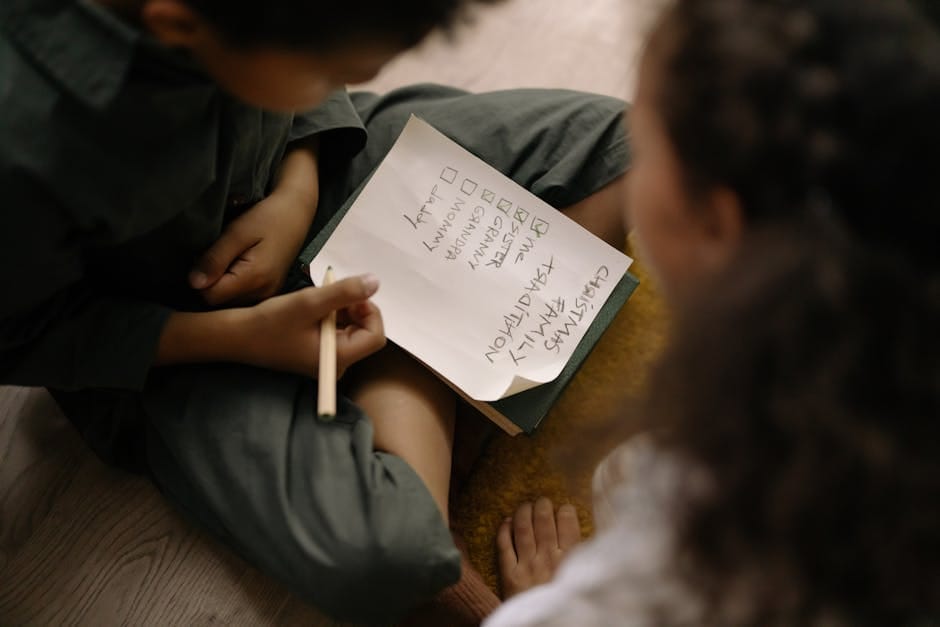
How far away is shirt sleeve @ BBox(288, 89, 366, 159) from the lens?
0.73 meters

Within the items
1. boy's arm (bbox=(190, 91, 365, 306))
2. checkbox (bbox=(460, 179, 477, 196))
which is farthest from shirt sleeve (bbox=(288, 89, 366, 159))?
checkbox (bbox=(460, 179, 477, 196))

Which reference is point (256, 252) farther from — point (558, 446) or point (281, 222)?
point (558, 446)

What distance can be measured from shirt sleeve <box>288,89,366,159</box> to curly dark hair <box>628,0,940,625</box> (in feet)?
1.34

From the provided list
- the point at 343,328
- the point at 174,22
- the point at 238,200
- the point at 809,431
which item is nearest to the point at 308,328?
the point at 343,328

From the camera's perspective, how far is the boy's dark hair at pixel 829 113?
34 cm

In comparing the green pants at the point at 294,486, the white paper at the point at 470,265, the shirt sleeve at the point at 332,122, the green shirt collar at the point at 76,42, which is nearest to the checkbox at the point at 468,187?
the white paper at the point at 470,265

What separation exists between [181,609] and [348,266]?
0.39 meters

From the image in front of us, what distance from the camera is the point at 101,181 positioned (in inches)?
19.9

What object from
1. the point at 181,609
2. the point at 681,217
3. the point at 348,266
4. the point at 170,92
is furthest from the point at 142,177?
the point at 181,609

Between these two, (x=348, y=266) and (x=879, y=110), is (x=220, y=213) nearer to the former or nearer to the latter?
(x=348, y=266)

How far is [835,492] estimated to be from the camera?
0.37 meters

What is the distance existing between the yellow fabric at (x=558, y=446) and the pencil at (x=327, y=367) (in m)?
0.23

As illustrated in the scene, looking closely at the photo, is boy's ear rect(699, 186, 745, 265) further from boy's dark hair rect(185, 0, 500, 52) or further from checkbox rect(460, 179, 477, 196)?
checkbox rect(460, 179, 477, 196)

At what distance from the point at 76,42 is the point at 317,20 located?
6.5 inches
